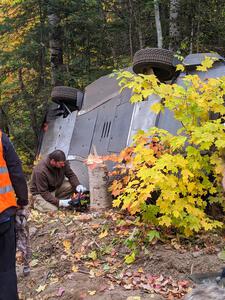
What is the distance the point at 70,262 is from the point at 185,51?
7682 millimetres

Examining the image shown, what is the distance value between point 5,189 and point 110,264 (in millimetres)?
1601

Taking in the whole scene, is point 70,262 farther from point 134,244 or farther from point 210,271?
point 210,271

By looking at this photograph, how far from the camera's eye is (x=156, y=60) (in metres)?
6.73

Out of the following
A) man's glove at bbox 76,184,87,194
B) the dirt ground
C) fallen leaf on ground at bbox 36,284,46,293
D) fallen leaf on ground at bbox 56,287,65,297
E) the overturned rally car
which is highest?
the overturned rally car

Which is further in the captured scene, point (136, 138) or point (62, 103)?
point (62, 103)

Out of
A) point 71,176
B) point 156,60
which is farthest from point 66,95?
point 156,60

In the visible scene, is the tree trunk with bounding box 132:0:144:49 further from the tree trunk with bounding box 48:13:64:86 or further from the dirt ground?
the dirt ground

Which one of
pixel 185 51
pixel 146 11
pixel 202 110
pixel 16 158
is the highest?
pixel 146 11

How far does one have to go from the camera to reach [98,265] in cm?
466

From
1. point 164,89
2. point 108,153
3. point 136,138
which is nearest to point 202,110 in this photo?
point 164,89

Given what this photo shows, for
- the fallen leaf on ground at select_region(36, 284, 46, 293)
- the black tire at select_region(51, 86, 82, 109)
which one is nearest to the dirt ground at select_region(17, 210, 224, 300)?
the fallen leaf on ground at select_region(36, 284, 46, 293)

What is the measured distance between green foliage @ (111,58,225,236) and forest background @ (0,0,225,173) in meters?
5.75

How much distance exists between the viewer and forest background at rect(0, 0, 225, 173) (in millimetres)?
10805

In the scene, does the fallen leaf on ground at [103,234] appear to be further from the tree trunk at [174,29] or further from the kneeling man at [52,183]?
the tree trunk at [174,29]
